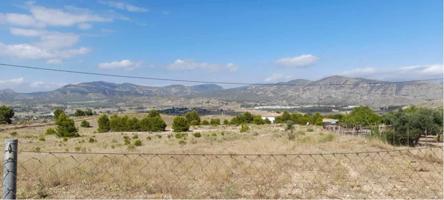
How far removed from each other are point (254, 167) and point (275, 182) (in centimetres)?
251

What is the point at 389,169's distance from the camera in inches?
584

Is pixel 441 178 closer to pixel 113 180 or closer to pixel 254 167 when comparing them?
pixel 254 167

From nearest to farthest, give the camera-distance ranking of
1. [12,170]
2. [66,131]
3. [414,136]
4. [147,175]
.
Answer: [12,170] → [147,175] → [414,136] → [66,131]

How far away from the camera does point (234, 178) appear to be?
39.5 feet

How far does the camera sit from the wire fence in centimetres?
952

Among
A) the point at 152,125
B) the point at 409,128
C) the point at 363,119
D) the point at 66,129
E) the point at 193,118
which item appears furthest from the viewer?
the point at 193,118

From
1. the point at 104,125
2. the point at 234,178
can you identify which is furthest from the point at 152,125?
the point at 234,178

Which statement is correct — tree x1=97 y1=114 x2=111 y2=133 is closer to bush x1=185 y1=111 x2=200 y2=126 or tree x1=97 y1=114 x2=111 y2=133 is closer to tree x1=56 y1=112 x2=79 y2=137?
tree x1=56 y1=112 x2=79 y2=137

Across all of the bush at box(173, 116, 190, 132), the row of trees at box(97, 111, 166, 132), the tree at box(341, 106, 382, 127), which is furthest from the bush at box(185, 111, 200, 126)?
the tree at box(341, 106, 382, 127)

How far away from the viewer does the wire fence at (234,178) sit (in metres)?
9.52

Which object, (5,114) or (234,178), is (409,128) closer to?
(234,178)

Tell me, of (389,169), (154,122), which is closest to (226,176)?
(389,169)

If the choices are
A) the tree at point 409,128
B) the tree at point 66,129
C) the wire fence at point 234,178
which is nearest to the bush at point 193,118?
the tree at point 66,129

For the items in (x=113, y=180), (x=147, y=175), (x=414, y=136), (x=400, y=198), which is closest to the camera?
(x=400, y=198)
